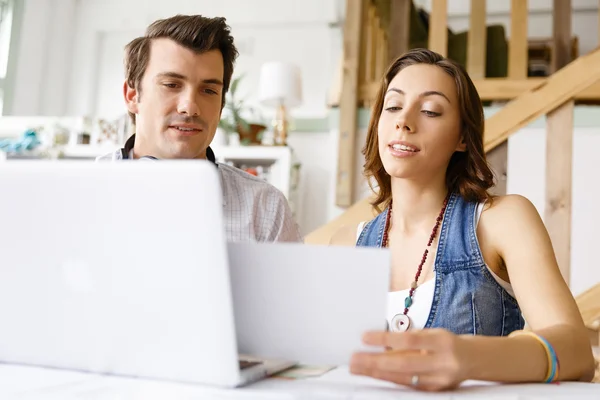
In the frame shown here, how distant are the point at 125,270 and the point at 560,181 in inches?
72.5

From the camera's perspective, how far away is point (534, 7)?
4875mm

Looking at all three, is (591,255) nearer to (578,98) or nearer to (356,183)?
(578,98)

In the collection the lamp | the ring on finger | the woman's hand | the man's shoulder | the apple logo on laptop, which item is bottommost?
the ring on finger

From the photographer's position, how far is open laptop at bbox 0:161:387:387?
20.2 inches

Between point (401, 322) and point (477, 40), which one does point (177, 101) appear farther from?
point (477, 40)

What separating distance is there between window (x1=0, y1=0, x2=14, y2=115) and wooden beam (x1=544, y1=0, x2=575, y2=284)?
12.6 feet

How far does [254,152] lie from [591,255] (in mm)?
1826

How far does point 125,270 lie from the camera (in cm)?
55

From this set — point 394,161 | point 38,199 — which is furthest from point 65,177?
point 394,161

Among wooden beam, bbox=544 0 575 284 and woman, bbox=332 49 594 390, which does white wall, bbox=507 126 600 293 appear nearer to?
wooden beam, bbox=544 0 575 284

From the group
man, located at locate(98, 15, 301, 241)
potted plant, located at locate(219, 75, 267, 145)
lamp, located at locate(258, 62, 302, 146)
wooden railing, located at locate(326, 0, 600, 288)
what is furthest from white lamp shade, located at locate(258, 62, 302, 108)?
man, located at locate(98, 15, 301, 241)

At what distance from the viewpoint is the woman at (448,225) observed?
3.35 ft

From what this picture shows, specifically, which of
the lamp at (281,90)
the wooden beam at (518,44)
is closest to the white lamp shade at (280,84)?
the lamp at (281,90)

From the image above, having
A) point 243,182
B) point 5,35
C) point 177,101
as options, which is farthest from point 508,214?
point 5,35
